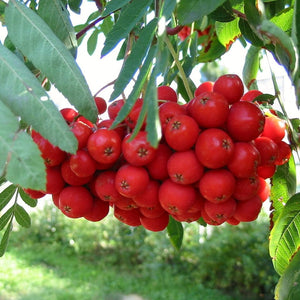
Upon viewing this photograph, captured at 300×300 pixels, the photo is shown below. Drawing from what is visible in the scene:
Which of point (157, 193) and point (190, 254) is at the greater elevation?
point (157, 193)

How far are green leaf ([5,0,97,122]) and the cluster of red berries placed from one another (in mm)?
70

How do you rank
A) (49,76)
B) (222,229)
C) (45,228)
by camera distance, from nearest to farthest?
(49,76), (222,229), (45,228)

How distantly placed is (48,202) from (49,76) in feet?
18.4

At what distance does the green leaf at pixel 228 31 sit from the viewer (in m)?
1.38

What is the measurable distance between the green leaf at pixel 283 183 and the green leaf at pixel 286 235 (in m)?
0.09

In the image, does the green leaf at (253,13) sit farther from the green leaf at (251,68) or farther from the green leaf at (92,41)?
the green leaf at (92,41)

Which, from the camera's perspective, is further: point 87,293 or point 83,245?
point 83,245

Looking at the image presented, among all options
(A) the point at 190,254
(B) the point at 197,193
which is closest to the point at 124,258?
(A) the point at 190,254

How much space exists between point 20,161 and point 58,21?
473 mm

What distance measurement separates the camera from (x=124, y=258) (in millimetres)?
5078

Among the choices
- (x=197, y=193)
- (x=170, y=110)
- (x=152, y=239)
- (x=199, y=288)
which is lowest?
(x=199, y=288)

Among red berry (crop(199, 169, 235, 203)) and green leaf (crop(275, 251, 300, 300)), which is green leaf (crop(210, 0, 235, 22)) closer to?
red berry (crop(199, 169, 235, 203))

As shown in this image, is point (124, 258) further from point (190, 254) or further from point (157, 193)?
point (157, 193)

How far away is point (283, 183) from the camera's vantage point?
1111 mm
